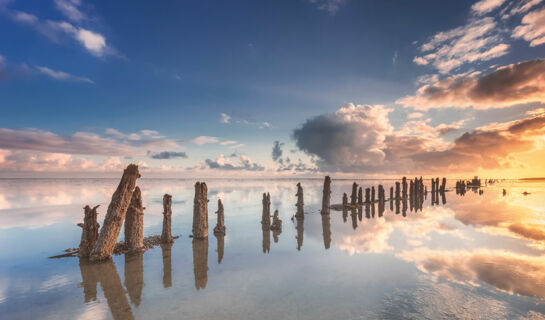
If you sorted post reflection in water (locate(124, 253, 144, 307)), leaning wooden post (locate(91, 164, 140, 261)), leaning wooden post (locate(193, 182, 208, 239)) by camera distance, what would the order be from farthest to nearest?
leaning wooden post (locate(193, 182, 208, 239)) < leaning wooden post (locate(91, 164, 140, 261)) < post reflection in water (locate(124, 253, 144, 307))

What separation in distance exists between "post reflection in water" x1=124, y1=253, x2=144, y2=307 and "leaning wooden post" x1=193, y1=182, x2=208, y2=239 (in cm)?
382

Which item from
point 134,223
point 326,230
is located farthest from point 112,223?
point 326,230

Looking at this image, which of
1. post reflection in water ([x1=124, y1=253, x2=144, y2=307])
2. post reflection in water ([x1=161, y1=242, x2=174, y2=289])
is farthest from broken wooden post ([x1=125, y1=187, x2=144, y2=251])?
post reflection in water ([x1=161, y1=242, x2=174, y2=289])

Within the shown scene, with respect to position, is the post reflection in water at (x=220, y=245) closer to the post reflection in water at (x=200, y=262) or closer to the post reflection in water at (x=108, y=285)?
the post reflection in water at (x=200, y=262)

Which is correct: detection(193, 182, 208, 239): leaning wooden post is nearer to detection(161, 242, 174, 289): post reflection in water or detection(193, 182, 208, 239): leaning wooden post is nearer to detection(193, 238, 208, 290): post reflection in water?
detection(193, 238, 208, 290): post reflection in water

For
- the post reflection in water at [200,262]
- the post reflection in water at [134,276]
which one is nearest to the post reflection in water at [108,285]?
the post reflection in water at [134,276]

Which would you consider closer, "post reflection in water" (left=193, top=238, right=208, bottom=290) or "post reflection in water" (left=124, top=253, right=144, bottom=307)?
"post reflection in water" (left=124, top=253, right=144, bottom=307)

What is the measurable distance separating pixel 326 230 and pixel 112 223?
14.7 m

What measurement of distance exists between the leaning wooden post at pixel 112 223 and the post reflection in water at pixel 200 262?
408 cm

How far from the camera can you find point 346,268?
11477mm

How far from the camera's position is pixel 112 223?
12133mm

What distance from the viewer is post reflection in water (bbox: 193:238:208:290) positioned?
10.1m

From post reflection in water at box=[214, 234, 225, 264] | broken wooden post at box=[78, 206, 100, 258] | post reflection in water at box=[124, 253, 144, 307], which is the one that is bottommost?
post reflection in water at box=[214, 234, 225, 264]

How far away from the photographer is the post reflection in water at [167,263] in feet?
A: 32.6
